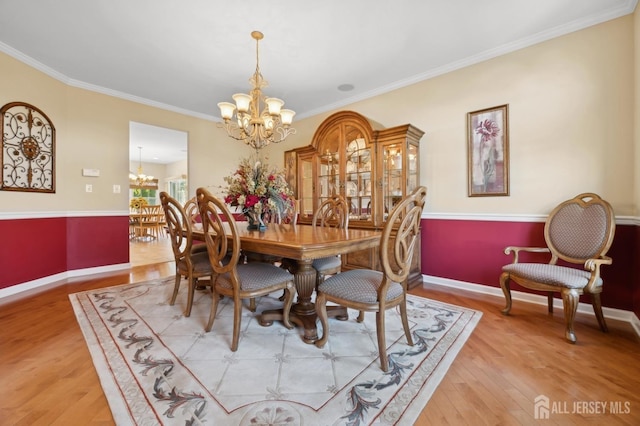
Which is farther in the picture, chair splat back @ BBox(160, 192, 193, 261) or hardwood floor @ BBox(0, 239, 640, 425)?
chair splat back @ BBox(160, 192, 193, 261)

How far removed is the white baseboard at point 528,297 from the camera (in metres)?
2.13

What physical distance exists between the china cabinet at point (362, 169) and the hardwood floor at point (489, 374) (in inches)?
50.7

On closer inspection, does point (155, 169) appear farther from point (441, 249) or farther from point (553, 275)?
point (553, 275)

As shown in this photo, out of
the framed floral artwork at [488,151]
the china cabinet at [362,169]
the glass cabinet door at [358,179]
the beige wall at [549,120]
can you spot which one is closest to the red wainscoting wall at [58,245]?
the china cabinet at [362,169]

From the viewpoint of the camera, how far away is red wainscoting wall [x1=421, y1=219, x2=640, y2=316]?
2150 mm

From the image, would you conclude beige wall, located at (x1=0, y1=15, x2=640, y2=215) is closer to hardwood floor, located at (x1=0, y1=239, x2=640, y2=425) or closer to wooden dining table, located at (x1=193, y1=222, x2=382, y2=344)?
hardwood floor, located at (x1=0, y1=239, x2=640, y2=425)

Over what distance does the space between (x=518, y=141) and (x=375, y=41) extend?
1.73 meters

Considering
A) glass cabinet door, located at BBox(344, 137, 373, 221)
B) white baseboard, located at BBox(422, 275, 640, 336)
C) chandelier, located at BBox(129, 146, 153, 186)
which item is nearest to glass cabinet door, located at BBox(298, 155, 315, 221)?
glass cabinet door, located at BBox(344, 137, 373, 221)

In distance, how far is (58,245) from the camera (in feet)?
10.8

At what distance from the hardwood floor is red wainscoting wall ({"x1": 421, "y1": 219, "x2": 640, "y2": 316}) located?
0.96ft

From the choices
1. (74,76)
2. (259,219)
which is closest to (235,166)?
(74,76)

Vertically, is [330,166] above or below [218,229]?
above

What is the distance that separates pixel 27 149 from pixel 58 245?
1.17 metres

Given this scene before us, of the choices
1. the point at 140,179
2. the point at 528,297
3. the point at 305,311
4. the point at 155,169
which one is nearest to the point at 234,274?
the point at 305,311
